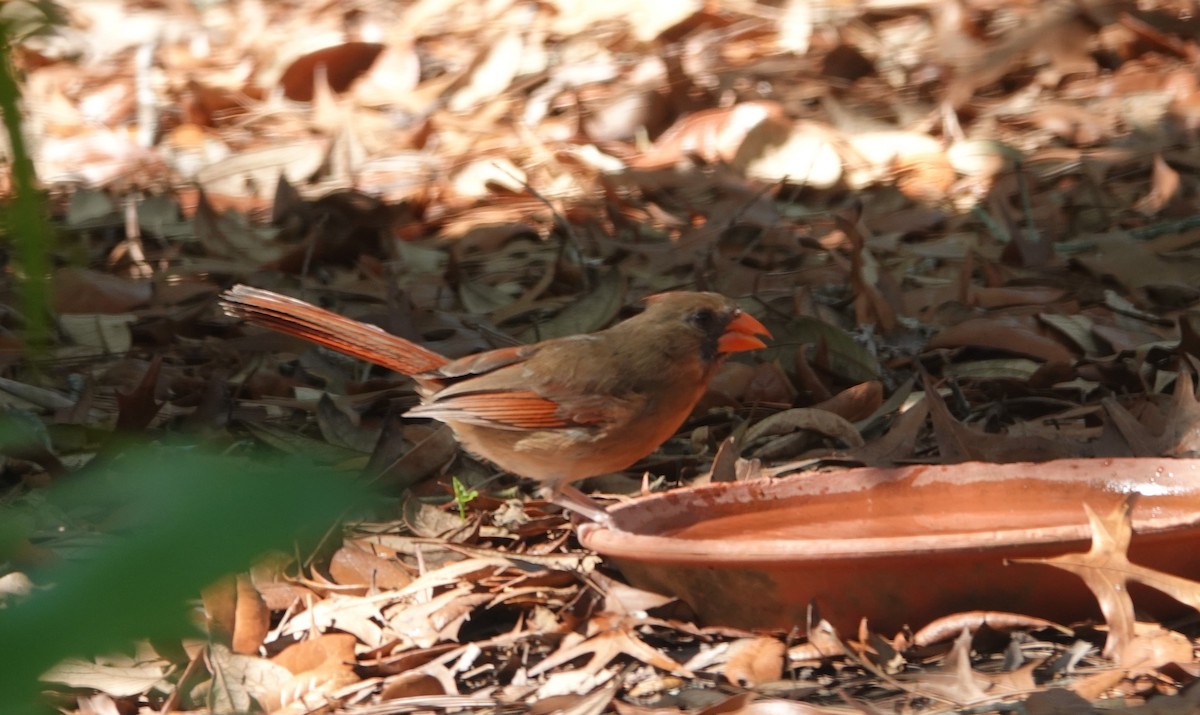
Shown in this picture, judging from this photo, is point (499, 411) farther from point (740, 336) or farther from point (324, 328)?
point (740, 336)

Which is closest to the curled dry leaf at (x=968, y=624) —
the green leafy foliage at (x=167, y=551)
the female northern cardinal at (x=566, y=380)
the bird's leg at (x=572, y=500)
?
the bird's leg at (x=572, y=500)

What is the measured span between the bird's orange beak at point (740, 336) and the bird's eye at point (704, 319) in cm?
5

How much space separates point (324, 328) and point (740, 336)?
110cm

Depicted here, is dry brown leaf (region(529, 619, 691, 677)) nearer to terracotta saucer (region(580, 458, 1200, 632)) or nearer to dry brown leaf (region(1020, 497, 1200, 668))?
terracotta saucer (region(580, 458, 1200, 632))

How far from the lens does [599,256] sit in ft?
18.5

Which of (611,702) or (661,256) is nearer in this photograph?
(611,702)

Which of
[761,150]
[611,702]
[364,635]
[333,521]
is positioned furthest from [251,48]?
[333,521]

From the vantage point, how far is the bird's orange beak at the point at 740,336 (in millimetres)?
3785

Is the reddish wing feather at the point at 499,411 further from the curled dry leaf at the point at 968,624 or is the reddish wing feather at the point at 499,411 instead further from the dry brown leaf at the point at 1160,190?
the dry brown leaf at the point at 1160,190

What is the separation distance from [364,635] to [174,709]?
46 cm

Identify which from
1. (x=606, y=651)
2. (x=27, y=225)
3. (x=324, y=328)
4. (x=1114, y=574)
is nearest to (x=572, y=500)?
(x=606, y=651)

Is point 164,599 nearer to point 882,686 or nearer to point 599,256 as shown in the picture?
point 882,686

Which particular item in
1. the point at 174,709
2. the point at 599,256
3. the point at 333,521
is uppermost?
the point at 333,521

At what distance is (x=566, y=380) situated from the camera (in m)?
3.70
